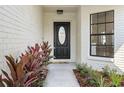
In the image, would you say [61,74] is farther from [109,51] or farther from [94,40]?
[94,40]

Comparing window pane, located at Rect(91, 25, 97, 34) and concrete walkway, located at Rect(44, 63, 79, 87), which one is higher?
window pane, located at Rect(91, 25, 97, 34)

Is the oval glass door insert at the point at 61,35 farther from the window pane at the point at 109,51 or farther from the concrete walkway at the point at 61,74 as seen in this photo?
the window pane at the point at 109,51

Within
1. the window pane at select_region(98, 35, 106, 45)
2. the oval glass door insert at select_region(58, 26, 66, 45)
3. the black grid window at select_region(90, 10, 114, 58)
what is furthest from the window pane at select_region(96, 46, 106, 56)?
the oval glass door insert at select_region(58, 26, 66, 45)

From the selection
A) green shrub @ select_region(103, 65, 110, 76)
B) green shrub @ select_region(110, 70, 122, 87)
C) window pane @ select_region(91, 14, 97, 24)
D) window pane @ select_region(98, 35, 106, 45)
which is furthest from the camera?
window pane @ select_region(91, 14, 97, 24)

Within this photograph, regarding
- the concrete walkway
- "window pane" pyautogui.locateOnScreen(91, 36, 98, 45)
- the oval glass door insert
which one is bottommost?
the concrete walkway

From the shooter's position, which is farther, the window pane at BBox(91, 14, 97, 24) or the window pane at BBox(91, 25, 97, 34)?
the window pane at BBox(91, 25, 97, 34)

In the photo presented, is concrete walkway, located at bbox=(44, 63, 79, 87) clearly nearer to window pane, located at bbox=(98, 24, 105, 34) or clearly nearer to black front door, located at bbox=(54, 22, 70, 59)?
black front door, located at bbox=(54, 22, 70, 59)

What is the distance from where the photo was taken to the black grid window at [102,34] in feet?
16.7

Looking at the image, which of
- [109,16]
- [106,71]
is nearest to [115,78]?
A: [106,71]

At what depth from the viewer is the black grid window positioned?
510 centimetres

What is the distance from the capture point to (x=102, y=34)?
5.39 meters

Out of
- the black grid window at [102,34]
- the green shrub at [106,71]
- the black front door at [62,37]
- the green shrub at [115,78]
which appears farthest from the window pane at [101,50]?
the black front door at [62,37]

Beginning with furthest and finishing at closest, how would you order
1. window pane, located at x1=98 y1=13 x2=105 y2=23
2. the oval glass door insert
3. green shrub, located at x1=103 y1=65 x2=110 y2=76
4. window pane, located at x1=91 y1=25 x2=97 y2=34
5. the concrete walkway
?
1. window pane, located at x1=91 y1=25 x2=97 y2=34
2. window pane, located at x1=98 y1=13 x2=105 y2=23
3. green shrub, located at x1=103 y1=65 x2=110 y2=76
4. the concrete walkway
5. the oval glass door insert
